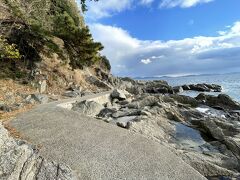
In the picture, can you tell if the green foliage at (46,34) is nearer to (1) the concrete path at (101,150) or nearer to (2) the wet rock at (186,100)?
(2) the wet rock at (186,100)

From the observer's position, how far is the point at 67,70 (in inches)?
1330

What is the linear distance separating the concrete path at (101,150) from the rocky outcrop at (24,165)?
0.72 m

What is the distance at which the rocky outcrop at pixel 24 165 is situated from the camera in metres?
7.52

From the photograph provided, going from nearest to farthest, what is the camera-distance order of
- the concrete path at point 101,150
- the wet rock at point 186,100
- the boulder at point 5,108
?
the concrete path at point 101,150, the boulder at point 5,108, the wet rock at point 186,100

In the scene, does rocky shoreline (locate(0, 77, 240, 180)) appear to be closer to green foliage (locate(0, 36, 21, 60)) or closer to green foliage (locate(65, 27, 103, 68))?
green foliage (locate(65, 27, 103, 68))

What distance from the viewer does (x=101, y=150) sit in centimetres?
1042

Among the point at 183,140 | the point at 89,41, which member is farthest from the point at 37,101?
the point at 183,140

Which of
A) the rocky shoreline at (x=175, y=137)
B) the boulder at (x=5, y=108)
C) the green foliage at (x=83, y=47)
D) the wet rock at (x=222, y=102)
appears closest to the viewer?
the rocky shoreline at (x=175, y=137)

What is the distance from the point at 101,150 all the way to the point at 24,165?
3.16 meters

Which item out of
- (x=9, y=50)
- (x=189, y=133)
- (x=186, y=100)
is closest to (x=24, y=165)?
(x=9, y=50)

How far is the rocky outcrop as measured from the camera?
7523 millimetres

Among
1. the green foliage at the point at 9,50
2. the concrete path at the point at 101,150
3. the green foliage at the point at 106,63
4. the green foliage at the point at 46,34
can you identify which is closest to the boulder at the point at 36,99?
the green foliage at the point at 9,50

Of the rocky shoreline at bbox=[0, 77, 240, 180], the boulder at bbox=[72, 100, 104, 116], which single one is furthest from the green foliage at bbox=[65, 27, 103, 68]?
the boulder at bbox=[72, 100, 104, 116]

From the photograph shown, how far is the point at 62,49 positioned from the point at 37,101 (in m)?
7.89
